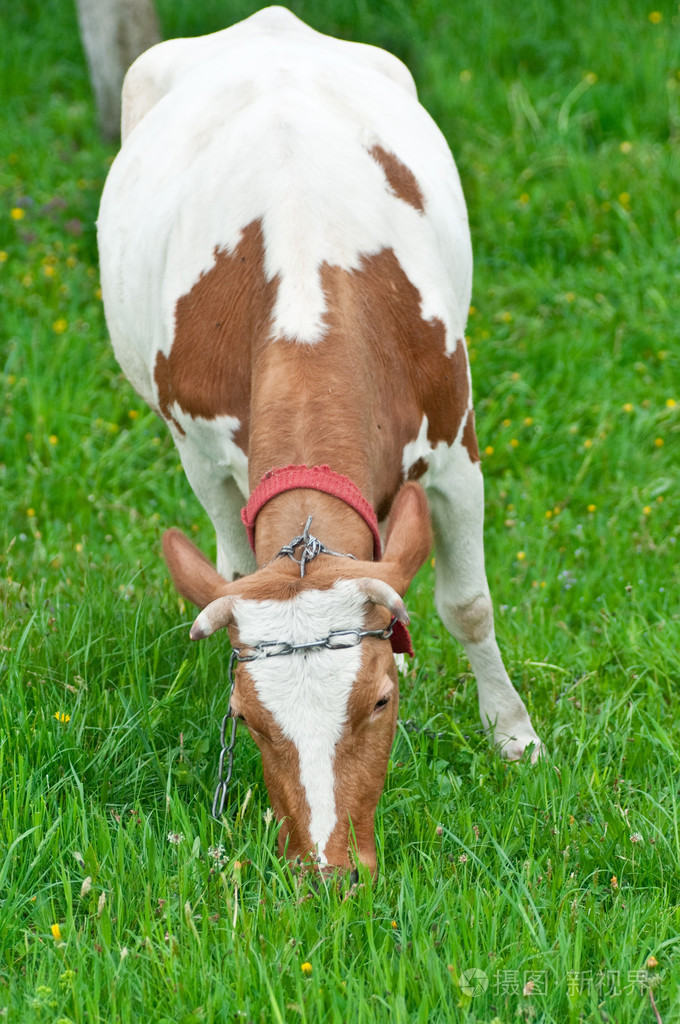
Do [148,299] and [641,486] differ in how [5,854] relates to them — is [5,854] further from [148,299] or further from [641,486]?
[641,486]

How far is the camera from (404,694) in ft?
12.3

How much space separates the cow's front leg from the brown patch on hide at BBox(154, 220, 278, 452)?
28.6 inches

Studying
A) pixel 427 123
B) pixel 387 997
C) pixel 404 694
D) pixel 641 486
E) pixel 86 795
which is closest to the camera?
pixel 387 997

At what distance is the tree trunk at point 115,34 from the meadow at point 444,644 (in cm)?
49

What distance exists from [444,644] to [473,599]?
446 millimetres

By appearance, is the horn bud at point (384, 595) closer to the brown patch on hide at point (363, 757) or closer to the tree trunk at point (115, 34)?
the brown patch on hide at point (363, 757)

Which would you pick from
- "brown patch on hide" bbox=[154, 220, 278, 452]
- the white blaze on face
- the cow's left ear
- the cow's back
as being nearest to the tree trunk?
the cow's back

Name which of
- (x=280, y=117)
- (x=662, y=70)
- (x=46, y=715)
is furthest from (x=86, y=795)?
(x=662, y=70)

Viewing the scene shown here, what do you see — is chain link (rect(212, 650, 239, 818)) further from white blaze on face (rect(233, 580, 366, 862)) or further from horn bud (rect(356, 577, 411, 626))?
horn bud (rect(356, 577, 411, 626))

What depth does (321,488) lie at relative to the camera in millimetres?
2639

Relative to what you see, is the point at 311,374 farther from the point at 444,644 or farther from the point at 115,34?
the point at 115,34

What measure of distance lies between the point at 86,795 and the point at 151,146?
7.25 ft

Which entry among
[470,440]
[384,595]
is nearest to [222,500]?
[470,440]

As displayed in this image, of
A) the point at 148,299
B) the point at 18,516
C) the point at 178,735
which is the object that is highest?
the point at 148,299
